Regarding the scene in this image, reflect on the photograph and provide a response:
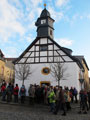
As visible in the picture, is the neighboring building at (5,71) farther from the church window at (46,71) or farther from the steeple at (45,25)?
the church window at (46,71)

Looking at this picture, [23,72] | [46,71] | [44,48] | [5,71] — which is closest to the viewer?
[23,72]

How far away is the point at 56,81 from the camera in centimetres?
1984

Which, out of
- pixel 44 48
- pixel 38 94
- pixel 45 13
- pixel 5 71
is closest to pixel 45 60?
pixel 44 48

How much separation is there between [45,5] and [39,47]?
9796mm

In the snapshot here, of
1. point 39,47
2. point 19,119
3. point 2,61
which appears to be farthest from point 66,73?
point 2,61

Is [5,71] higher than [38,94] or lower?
higher

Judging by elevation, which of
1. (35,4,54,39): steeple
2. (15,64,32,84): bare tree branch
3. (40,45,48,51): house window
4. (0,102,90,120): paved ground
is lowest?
(0,102,90,120): paved ground

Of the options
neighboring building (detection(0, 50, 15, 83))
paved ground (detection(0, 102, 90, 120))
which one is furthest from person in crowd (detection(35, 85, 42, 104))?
neighboring building (detection(0, 50, 15, 83))

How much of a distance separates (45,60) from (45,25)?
18.8 ft

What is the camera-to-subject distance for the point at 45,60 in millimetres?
21000

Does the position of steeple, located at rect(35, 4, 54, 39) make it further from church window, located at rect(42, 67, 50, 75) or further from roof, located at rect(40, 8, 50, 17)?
church window, located at rect(42, 67, 50, 75)

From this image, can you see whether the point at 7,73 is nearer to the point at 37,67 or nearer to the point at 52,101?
the point at 37,67

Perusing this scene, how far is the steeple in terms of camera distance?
22.8m

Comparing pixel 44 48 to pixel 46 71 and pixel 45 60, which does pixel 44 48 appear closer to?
pixel 45 60
